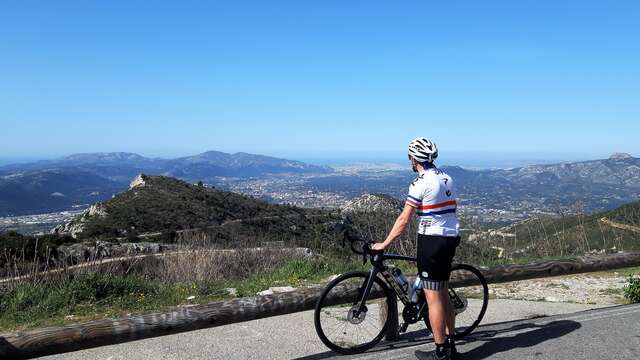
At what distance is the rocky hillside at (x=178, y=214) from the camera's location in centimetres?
2845

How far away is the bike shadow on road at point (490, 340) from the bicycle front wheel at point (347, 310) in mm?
120

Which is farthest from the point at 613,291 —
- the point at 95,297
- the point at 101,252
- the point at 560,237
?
the point at 101,252

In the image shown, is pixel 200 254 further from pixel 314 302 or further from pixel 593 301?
pixel 593 301

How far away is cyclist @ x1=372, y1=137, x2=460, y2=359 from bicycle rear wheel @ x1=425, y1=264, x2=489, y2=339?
3.03ft

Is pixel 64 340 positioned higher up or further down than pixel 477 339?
higher up

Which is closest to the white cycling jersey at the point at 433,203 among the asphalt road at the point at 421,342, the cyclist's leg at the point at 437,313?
the cyclist's leg at the point at 437,313

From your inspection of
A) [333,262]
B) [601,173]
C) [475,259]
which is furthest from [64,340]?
[601,173]

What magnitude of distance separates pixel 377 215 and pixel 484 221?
2300mm

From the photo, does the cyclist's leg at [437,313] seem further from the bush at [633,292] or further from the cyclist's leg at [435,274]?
the bush at [633,292]

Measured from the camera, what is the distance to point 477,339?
536cm

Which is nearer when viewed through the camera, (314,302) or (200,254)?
(314,302)

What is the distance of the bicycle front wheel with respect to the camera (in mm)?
4887

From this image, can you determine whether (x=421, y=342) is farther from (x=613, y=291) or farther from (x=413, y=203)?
(x=613, y=291)

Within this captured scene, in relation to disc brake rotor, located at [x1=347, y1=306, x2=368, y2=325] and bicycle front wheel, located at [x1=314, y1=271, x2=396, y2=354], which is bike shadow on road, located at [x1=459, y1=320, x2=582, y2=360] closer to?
bicycle front wheel, located at [x1=314, y1=271, x2=396, y2=354]
